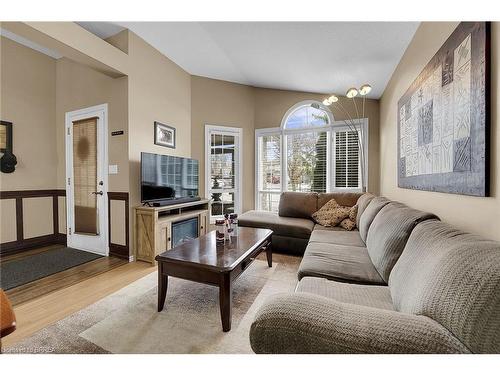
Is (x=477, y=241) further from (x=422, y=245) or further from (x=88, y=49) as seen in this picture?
(x=88, y=49)

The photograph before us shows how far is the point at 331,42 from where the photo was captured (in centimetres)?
239

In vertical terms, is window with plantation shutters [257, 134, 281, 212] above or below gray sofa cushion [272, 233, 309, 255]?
above

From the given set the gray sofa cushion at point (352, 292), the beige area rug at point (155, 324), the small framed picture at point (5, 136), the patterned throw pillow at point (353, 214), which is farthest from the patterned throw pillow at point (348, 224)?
the small framed picture at point (5, 136)

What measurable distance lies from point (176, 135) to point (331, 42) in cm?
261

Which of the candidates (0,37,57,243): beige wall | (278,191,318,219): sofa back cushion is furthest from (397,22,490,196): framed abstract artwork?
(0,37,57,243): beige wall

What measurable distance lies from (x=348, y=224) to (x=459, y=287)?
2296 mm

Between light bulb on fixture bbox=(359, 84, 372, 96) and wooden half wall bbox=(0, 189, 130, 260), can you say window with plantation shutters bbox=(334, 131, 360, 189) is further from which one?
wooden half wall bbox=(0, 189, 130, 260)

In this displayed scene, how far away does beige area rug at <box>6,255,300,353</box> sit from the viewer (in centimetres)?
138

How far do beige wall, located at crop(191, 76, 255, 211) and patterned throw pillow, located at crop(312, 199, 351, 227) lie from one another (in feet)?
5.43

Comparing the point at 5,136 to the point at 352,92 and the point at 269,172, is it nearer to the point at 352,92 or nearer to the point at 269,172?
the point at 269,172

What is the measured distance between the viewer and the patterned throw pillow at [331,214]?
312cm

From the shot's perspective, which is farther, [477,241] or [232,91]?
[232,91]

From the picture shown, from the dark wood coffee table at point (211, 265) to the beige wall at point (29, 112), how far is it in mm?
3037
